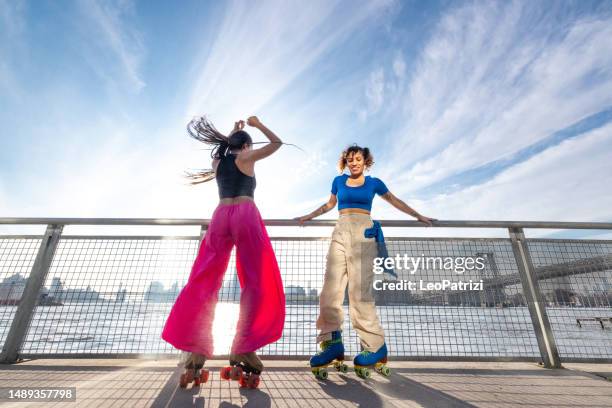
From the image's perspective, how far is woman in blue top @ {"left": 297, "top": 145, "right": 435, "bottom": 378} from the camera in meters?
2.34

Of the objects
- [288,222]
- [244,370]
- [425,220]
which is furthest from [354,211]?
[244,370]

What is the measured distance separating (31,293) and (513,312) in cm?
506

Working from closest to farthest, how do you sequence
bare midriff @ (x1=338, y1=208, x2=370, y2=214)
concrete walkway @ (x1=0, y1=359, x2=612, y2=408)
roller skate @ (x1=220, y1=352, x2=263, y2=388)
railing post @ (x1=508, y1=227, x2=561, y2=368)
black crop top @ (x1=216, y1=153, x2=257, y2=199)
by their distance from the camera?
concrete walkway @ (x1=0, y1=359, x2=612, y2=408)
roller skate @ (x1=220, y1=352, x2=263, y2=388)
black crop top @ (x1=216, y1=153, x2=257, y2=199)
bare midriff @ (x1=338, y1=208, x2=370, y2=214)
railing post @ (x1=508, y1=227, x2=561, y2=368)

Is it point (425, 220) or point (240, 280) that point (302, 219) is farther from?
point (425, 220)

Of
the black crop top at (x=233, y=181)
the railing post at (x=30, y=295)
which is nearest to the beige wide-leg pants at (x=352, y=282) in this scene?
the black crop top at (x=233, y=181)

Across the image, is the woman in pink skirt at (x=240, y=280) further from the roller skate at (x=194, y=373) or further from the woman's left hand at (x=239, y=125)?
the woman's left hand at (x=239, y=125)

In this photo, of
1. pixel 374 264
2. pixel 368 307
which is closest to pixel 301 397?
pixel 368 307

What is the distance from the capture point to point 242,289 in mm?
2148

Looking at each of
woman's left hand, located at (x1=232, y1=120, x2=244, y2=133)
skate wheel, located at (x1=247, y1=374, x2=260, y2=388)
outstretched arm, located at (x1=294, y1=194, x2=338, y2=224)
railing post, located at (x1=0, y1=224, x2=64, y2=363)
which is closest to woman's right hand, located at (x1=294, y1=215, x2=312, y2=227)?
outstretched arm, located at (x1=294, y1=194, x2=338, y2=224)

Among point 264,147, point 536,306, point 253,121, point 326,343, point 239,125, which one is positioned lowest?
point 326,343

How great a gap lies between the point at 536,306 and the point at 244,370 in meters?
3.06

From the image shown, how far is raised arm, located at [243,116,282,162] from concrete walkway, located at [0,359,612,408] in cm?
176

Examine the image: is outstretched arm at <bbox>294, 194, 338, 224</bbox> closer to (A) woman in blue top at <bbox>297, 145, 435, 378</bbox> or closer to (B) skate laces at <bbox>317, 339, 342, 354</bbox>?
(A) woman in blue top at <bbox>297, 145, 435, 378</bbox>

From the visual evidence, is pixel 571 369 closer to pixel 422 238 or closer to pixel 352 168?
pixel 422 238
